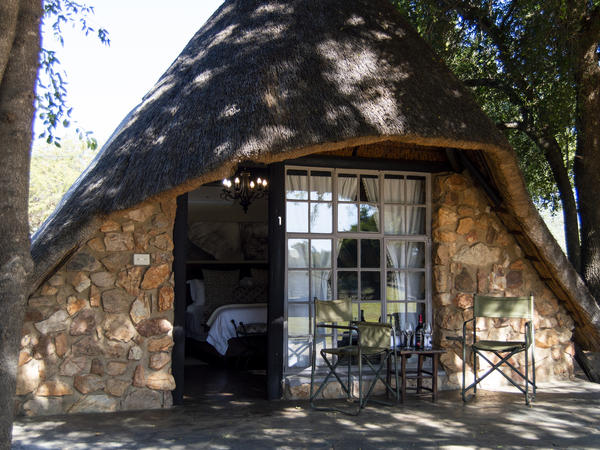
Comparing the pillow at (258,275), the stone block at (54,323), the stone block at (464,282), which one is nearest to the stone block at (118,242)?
the stone block at (54,323)

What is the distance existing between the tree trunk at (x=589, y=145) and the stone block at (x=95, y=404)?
216 inches

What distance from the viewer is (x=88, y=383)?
17.2ft

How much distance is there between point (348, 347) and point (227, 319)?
8.67 ft

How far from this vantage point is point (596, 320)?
6535mm

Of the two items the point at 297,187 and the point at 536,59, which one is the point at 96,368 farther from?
the point at 536,59

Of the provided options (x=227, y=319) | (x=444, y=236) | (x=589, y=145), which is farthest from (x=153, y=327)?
(x=589, y=145)

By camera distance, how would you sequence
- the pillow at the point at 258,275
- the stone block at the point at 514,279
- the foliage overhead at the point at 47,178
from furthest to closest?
the foliage overhead at the point at 47,178, the pillow at the point at 258,275, the stone block at the point at 514,279

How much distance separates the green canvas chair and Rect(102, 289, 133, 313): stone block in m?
1.71

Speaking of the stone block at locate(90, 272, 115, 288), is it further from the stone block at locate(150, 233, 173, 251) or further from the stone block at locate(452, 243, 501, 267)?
the stone block at locate(452, 243, 501, 267)

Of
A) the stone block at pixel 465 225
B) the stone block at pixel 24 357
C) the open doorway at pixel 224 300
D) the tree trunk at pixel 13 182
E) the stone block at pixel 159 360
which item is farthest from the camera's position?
the open doorway at pixel 224 300

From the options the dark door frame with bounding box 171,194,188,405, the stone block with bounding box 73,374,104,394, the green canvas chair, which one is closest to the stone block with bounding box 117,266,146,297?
the dark door frame with bounding box 171,194,188,405

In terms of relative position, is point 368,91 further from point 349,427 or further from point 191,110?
point 349,427

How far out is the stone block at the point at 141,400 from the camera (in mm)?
5352

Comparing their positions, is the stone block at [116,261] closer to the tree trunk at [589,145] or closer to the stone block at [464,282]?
the stone block at [464,282]
